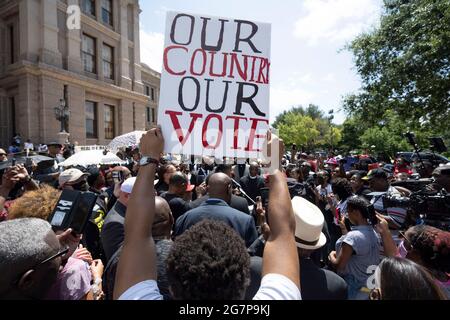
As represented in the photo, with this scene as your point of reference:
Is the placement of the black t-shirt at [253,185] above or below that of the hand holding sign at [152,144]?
below

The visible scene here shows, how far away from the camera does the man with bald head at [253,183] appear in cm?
650

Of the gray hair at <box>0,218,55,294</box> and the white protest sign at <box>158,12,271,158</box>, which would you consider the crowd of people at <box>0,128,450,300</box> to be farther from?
the white protest sign at <box>158,12,271,158</box>

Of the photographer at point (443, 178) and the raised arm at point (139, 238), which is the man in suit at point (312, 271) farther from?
the photographer at point (443, 178)

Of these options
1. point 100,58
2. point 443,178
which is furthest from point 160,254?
point 100,58

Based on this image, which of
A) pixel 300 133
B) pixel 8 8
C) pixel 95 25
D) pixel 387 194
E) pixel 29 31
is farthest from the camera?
pixel 300 133

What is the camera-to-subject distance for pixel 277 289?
117 centimetres

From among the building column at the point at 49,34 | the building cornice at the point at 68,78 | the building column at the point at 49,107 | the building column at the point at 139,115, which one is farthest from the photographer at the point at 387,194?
the building column at the point at 139,115

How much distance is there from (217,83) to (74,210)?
1.28 metres

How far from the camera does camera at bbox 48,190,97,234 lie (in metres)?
1.91

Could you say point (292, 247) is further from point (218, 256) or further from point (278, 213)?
point (218, 256)

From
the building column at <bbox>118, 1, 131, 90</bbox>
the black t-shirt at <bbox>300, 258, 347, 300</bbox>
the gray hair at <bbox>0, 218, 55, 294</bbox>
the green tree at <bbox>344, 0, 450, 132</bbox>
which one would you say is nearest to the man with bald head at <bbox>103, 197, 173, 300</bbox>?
the gray hair at <bbox>0, 218, 55, 294</bbox>

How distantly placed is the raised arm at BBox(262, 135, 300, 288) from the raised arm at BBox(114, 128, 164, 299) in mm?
494

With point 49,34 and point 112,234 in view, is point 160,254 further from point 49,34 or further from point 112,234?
point 49,34

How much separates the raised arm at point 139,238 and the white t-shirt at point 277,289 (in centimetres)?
46
